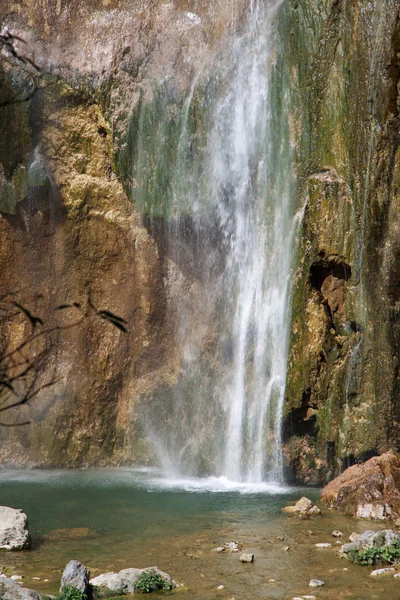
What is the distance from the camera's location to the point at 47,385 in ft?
60.4

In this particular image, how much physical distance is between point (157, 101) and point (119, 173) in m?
1.73

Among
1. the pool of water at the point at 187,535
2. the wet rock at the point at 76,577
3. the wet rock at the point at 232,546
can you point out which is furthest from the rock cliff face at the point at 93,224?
the wet rock at the point at 76,577

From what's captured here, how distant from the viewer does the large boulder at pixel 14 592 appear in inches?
339

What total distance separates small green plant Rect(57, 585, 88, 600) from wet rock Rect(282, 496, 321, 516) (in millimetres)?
5007

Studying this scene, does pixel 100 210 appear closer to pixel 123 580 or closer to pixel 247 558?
pixel 247 558

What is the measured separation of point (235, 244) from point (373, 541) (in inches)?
330

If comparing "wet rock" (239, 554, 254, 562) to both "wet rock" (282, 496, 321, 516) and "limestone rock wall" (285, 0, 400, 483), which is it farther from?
"limestone rock wall" (285, 0, 400, 483)

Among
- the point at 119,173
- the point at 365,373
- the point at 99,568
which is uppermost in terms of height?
the point at 119,173

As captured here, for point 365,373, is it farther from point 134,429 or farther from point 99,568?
point 99,568

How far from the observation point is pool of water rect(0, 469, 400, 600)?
9898 millimetres

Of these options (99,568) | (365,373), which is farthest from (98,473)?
(99,568)

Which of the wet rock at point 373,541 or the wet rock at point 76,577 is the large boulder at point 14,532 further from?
the wet rock at point 373,541

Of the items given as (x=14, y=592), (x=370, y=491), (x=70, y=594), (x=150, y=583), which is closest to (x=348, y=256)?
(x=370, y=491)

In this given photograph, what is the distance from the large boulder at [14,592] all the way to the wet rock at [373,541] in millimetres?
4033
